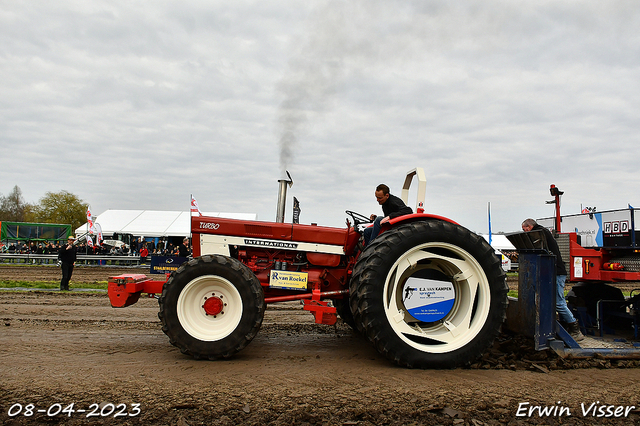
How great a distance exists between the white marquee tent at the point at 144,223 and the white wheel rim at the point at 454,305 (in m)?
23.6

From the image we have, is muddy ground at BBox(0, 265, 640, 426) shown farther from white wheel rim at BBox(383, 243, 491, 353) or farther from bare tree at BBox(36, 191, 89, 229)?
bare tree at BBox(36, 191, 89, 229)

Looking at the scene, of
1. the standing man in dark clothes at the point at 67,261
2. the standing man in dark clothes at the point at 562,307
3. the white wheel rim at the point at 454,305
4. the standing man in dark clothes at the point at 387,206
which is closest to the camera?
the white wheel rim at the point at 454,305

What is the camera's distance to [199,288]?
410cm

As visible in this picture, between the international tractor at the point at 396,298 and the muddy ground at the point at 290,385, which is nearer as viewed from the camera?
the muddy ground at the point at 290,385

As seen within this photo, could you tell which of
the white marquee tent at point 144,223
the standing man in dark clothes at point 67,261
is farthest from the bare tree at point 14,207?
the standing man in dark clothes at point 67,261

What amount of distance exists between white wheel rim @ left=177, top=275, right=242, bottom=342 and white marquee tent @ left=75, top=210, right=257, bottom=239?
22.9 metres

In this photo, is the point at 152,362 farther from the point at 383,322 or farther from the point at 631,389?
the point at 631,389

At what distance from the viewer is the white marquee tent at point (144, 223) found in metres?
26.2

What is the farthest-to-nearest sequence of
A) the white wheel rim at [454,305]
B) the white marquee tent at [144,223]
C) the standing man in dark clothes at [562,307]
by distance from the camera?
the white marquee tent at [144,223] < the standing man in dark clothes at [562,307] < the white wheel rim at [454,305]

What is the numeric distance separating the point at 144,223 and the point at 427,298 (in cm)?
2648

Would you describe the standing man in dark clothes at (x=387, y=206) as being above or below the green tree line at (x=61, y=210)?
below

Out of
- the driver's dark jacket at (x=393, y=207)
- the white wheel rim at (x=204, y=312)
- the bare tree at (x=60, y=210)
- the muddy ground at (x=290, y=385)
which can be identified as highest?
the bare tree at (x=60, y=210)

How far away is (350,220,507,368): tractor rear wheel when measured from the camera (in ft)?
12.5

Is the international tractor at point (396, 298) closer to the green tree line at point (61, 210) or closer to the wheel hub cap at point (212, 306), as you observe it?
the wheel hub cap at point (212, 306)
